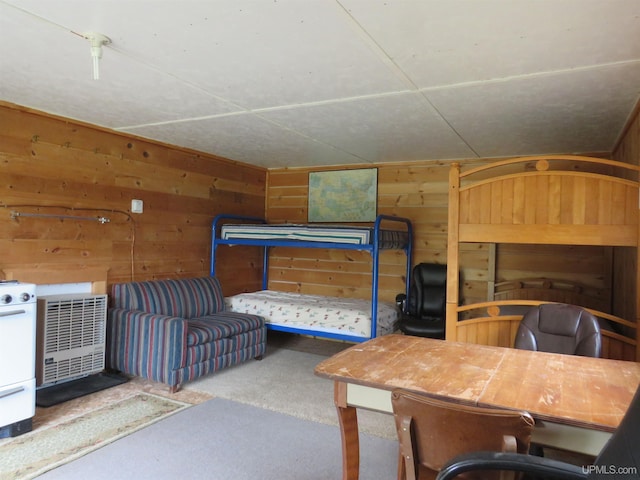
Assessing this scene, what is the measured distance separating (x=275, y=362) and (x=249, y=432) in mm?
1576

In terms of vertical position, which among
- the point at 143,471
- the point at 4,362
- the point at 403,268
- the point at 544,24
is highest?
the point at 544,24

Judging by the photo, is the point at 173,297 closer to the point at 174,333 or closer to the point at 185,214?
the point at 174,333

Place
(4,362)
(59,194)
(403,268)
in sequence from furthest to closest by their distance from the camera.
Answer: (403,268), (59,194), (4,362)

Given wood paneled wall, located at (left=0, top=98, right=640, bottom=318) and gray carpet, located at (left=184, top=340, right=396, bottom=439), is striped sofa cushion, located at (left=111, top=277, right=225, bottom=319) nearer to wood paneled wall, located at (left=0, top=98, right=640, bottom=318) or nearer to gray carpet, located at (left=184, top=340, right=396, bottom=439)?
wood paneled wall, located at (left=0, top=98, right=640, bottom=318)

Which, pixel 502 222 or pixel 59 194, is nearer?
pixel 502 222

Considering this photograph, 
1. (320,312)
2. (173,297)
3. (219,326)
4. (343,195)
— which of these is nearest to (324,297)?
(320,312)

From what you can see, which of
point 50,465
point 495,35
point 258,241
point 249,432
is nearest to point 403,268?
point 258,241

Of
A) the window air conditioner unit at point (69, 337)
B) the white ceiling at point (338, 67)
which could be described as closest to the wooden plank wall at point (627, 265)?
the white ceiling at point (338, 67)

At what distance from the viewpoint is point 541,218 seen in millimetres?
2570

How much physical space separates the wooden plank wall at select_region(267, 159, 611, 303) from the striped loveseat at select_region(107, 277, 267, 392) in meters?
1.42

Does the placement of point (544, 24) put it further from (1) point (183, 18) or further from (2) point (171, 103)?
(2) point (171, 103)

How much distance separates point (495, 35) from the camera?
6.14 ft

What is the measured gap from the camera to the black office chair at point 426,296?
179 inches

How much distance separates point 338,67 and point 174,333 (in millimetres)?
2280
